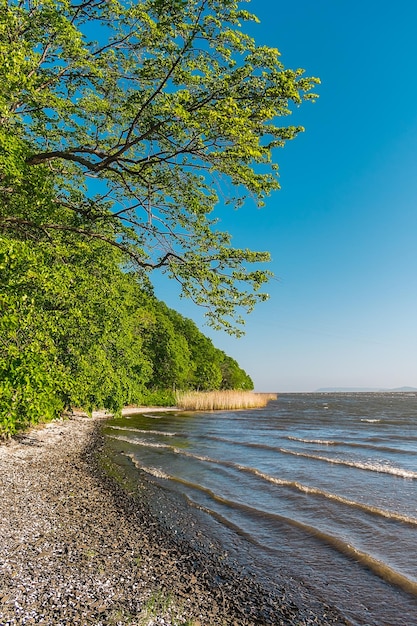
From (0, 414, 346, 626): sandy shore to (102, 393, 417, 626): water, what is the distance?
3.35 ft

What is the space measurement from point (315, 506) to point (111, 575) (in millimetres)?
7233

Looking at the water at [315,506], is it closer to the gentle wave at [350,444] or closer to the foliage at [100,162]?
the gentle wave at [350,444]

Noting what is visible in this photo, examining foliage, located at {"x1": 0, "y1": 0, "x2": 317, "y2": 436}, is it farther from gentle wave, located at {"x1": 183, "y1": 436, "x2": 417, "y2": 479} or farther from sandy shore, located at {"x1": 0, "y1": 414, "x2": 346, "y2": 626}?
gentle wave, located at {"x1": 183, "y1": 436, "x2": 417, "y2": 479}

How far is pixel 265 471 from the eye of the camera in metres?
16.1

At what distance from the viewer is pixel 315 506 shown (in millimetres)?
11648

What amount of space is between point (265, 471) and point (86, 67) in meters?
15.2

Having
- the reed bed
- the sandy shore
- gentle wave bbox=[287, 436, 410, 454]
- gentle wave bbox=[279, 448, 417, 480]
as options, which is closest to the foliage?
the sandy shore

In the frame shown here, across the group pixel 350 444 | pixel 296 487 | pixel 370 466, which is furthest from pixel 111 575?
pixel 350 444

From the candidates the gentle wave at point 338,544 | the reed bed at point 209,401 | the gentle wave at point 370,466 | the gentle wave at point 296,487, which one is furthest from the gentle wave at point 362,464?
the reed bed at point 209,401

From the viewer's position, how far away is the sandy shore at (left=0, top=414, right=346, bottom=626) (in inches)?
211

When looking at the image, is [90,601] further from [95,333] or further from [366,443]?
[366,443]

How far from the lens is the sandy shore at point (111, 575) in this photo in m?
5.35

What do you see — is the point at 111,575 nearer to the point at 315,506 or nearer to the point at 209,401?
the point at 315,506

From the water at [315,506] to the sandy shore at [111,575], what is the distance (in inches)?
40.2
